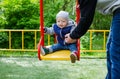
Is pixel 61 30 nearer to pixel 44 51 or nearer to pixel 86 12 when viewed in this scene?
pixel 44 51

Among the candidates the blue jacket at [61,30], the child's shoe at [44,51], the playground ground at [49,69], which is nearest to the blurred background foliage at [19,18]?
the playground ground at [49,69]

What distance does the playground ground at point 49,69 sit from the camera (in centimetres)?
630

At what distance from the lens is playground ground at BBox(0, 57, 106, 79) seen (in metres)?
6.30

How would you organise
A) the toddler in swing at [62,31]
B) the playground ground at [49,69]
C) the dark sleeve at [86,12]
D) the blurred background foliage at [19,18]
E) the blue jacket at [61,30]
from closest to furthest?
the dark sleeve at [86,12], the toddler in swing at [62,31], the blue jacket at [61,30], the playground ground at [49,69], the blurred background foliage at [19,18]

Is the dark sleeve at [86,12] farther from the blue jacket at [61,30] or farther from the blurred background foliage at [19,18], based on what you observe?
the blurred background foliage at [19,18]

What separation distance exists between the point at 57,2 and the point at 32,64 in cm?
481

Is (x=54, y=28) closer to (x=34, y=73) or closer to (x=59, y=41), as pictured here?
(x=59, y=41)

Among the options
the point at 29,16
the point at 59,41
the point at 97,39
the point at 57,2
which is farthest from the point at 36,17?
the point at 59,41

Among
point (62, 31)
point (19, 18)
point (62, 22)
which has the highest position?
point (19, 18)

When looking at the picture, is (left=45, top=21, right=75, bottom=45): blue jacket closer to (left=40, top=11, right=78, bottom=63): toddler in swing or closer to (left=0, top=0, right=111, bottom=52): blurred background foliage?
(left=40, top=11, right=78, bottom=63): toddler in swing

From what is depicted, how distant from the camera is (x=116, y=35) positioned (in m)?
2.24

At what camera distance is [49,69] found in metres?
6.94

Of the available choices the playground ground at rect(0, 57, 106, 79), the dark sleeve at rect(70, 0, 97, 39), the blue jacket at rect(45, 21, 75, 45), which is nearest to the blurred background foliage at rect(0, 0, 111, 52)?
the playground ground at rect(0, 57, 106, 79)

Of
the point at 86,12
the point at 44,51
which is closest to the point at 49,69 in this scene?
the point at 44,51
